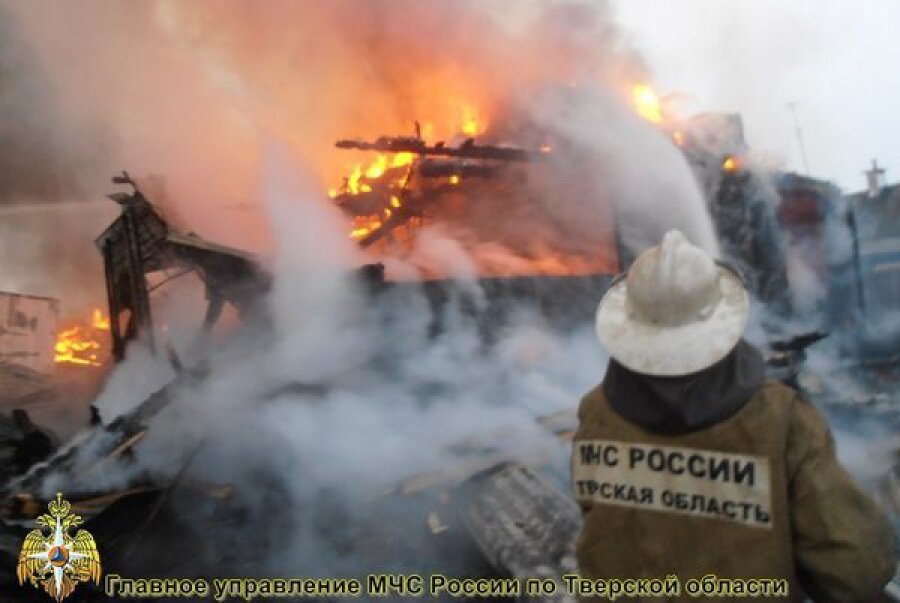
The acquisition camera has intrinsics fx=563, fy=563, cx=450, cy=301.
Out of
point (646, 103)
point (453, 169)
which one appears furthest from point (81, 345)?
point (646, 103)

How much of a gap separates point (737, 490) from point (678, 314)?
0.56 m

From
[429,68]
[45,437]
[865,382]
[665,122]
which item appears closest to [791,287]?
[865,382]

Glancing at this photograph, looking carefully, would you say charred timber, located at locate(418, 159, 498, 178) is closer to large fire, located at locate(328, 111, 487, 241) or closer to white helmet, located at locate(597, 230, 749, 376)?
large fire, located at locate(328, 111, 487, 241)

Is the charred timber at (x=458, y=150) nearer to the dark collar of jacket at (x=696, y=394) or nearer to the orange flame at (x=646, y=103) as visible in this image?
the orange flame at (x=646, y=103)

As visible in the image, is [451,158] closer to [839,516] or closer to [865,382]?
[865,382]

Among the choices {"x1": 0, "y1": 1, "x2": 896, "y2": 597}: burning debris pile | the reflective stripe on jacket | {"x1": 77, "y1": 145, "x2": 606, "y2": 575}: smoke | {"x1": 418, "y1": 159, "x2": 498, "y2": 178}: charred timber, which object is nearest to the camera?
the reflective stripe on jacket

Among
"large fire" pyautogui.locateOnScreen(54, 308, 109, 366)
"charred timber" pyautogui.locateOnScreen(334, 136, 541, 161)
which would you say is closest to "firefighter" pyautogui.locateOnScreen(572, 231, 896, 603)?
"charred timber" pyautogui.locateOnScreen(334, 136, 541, 161)

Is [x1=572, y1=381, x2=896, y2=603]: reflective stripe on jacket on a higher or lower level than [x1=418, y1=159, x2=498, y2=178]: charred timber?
lower

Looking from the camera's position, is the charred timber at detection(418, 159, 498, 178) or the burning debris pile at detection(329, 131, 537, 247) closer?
the burning debris pile at detection(329, 131, 537, 247)

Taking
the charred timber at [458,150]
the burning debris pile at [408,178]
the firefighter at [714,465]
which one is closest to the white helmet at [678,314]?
the firefighter at [714,465]

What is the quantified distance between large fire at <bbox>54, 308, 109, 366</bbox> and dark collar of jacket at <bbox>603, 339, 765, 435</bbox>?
16.5 metres

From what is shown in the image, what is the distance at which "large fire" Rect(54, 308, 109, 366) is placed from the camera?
1512 cm

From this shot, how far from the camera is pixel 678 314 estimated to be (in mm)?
1751

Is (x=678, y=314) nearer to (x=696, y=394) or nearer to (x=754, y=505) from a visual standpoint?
(x=696, y=394)
